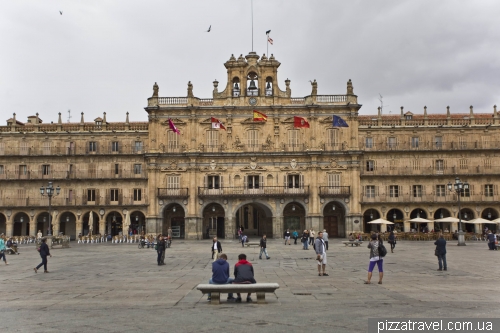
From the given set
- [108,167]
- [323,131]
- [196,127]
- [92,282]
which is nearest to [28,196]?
[108,167]

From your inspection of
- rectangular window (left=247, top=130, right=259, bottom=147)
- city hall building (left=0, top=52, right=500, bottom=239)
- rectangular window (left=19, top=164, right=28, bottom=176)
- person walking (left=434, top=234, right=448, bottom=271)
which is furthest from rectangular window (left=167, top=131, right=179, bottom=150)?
person walking (left=434, top=234, right=448, bottom=271)

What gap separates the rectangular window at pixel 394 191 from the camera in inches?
2340

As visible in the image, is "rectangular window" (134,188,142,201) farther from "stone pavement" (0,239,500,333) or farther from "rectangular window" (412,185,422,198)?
"stone pavement" (0,239,500,333)

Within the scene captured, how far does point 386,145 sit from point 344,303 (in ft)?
162

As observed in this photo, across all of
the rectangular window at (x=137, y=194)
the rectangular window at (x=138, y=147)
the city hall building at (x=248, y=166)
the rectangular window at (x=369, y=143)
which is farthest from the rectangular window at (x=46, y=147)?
the rectangular window at (x=369, y=143)

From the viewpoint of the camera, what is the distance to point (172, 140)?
5812 cm

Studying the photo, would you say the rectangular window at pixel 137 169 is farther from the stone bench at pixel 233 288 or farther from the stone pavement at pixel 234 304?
the stone bench at pixel 233 288

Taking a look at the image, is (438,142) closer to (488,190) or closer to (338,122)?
(488,190)

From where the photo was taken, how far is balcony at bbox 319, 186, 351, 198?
56.8m

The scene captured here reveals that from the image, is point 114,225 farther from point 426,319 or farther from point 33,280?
point 426,319

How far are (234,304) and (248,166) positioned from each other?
4416 cm

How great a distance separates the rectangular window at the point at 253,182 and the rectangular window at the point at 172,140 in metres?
8.80

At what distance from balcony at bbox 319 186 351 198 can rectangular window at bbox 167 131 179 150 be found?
1642 cm

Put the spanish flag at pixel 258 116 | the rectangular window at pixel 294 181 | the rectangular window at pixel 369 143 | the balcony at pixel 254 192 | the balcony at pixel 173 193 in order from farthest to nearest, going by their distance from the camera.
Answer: the rectangular window at pixel 369 143 < the rectangular window at pixel 294 181 < the balcony at pixel 173 193 < the balcony at pixel 254 192 < the spanish flag at pixel 258 116
